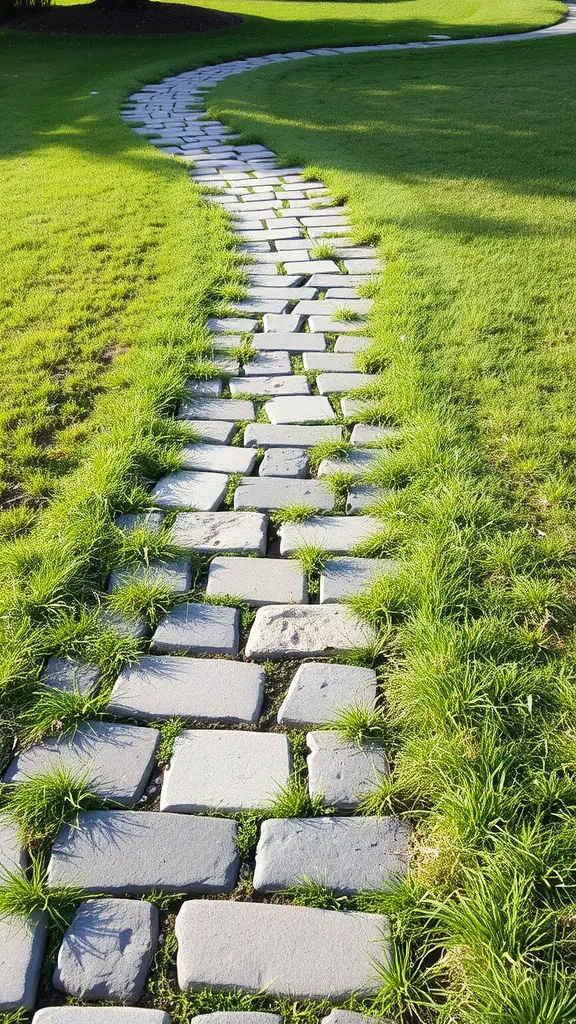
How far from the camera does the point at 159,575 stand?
7.95ft

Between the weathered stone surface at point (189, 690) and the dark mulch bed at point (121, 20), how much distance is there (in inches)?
676

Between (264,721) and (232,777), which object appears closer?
(232,777)

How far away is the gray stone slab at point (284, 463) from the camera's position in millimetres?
2953

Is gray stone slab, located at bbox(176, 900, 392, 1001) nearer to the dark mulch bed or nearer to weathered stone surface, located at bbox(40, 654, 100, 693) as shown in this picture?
weathered stone surface, located at bbox(40, 654, 100, 693)

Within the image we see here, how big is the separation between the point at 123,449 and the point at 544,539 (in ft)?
5.50

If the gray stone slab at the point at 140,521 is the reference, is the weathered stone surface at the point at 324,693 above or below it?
below

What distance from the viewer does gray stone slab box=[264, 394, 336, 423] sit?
3.29 metres

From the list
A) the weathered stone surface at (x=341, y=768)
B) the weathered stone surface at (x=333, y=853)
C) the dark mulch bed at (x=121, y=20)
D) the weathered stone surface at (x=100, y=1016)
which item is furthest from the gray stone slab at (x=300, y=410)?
the dark mulch bed at (x=121, y=20)

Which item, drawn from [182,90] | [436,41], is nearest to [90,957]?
[182,90]

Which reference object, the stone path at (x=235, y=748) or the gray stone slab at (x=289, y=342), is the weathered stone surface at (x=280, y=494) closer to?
the stone path at (x=235, y=748)

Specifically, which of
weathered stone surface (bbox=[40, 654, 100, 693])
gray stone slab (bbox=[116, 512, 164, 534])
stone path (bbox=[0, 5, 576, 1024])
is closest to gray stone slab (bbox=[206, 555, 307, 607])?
stone path (bbox=[0, 5, 576, 1024])

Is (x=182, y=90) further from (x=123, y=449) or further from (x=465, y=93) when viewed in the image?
(x=123, y=449)

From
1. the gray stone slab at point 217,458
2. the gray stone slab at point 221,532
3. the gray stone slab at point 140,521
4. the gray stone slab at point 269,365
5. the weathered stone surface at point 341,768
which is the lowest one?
the weathered stone surface at point 341,768

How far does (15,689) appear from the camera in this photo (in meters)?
1.99
